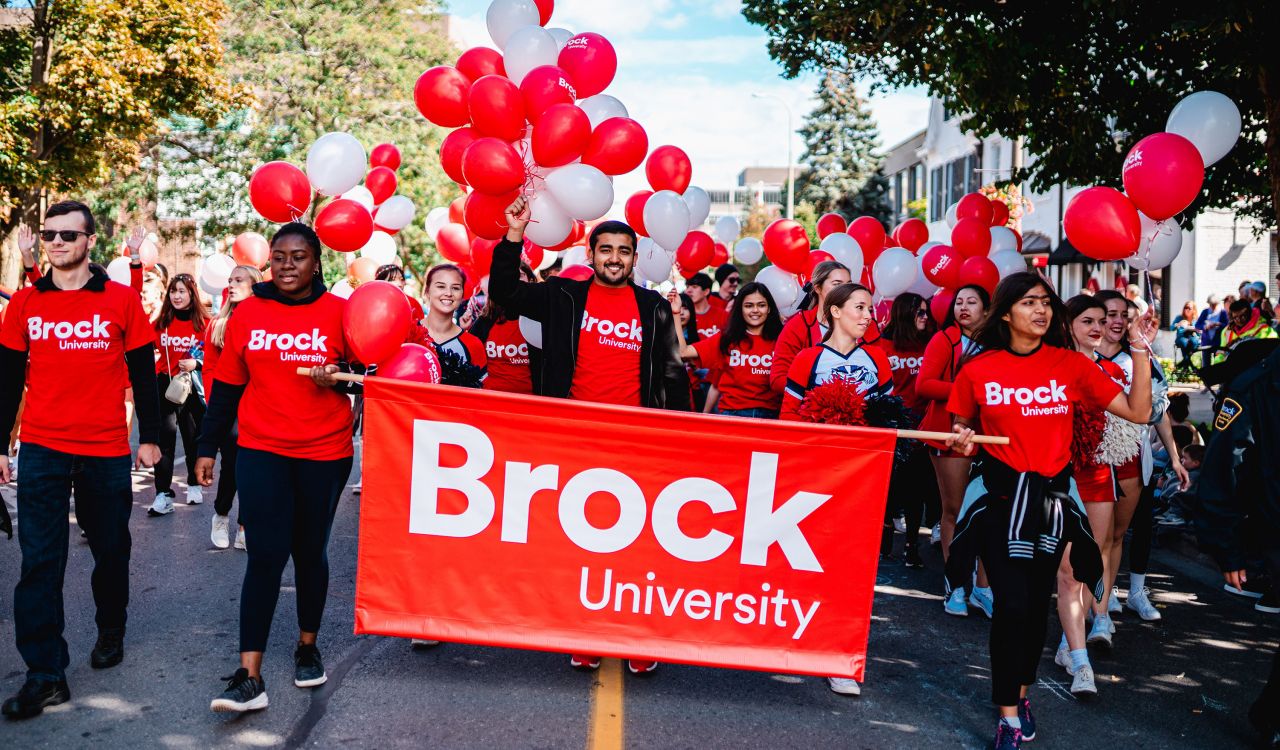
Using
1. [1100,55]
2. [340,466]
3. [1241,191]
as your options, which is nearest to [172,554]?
[340,466]

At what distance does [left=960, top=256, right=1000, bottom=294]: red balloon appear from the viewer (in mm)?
8089

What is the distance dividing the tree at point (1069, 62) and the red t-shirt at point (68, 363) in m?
5.55

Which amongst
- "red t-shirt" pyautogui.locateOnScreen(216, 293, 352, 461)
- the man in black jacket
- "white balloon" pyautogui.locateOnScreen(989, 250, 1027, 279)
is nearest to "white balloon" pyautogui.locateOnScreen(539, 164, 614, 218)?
the man in black jacket

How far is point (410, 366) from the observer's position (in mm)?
5043

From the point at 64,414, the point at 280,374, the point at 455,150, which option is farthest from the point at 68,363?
the point at 455,150

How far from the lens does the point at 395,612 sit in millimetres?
4828

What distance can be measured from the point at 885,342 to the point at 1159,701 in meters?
3.20

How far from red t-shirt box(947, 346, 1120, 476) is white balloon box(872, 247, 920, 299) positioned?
13.7 ft

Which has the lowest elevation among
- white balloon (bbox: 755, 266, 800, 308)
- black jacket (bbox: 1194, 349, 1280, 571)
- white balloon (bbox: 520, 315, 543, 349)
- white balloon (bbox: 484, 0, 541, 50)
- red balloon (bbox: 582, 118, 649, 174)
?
black jacket (bbox: 1194, 349, 1280, 571)

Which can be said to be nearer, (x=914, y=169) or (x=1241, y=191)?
(x=1241, y=191)

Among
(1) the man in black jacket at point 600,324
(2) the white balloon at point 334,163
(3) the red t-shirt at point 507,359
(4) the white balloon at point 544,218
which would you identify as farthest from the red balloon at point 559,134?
(2) the white balloon at point 334,163

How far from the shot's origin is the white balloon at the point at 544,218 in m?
6.38

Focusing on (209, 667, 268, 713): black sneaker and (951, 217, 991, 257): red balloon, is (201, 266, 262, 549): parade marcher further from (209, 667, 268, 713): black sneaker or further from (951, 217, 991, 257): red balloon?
(951, 217, 991, 257): red balloon

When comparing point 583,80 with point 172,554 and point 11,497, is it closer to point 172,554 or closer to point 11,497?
point 172,554
